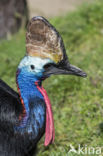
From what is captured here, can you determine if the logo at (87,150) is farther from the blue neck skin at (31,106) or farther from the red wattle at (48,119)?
the blue neck skin at (31,106)

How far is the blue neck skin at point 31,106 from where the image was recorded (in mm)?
2705

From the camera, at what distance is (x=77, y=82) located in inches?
172

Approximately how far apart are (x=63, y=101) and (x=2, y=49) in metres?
1.98

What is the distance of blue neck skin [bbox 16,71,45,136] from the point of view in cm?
271

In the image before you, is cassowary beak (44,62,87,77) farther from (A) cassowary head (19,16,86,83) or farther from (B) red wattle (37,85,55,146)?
(B) red wattle (37,85,55,146)

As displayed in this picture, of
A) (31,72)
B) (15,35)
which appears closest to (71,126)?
(31,72)

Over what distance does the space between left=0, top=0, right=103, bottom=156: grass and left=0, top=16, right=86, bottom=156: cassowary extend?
41cm

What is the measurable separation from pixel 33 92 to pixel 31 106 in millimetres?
100

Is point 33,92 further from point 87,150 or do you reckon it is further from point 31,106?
point 87,150

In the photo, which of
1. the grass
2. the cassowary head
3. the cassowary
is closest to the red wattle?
the cassowary

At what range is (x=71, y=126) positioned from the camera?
376 cm

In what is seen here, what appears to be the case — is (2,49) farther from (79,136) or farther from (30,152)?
(30,152)

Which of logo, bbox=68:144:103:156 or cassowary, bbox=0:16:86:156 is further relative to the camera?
logo, bbox=68:144:103:156

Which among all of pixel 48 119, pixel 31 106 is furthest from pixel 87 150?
pixel 31 106
